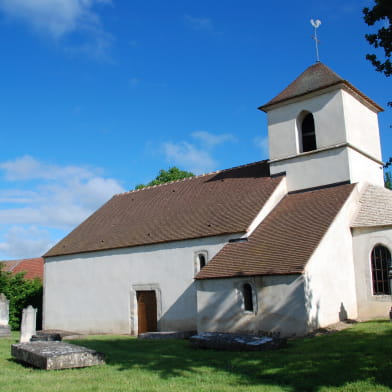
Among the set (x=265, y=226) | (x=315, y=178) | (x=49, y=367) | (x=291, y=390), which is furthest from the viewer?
(x=315, y=178)

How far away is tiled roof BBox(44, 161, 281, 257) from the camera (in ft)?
64.4

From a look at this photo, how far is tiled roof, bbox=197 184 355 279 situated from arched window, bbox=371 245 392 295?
2.15 meters

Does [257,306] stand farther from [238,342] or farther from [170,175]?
[170,175]

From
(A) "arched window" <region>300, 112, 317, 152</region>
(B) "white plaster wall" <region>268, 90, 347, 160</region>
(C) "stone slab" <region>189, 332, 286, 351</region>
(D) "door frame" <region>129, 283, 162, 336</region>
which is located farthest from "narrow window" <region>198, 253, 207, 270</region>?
(A) "arched window" <region>300, 112, 317, 152</region>

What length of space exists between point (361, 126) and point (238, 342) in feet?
41.2

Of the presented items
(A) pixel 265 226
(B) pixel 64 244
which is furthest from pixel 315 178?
(B) pixel 64 244

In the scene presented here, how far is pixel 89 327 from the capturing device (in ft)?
75.6

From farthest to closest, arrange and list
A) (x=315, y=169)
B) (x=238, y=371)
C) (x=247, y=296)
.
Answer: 1. (x=315, y=169)
2. (x=247, y=296)
3. (x=238, y=371)

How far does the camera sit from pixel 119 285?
22219 mm

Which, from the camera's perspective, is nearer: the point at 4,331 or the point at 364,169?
the point at 4,331

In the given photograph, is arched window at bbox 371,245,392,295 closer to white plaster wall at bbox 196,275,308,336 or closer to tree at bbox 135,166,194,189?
white plaster wall at bbox 196,275,308,336

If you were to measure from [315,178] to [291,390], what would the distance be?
12.8 metres

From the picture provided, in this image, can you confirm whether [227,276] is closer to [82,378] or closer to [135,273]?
[135,273]

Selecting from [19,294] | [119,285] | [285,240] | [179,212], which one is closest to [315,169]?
[285,240]
